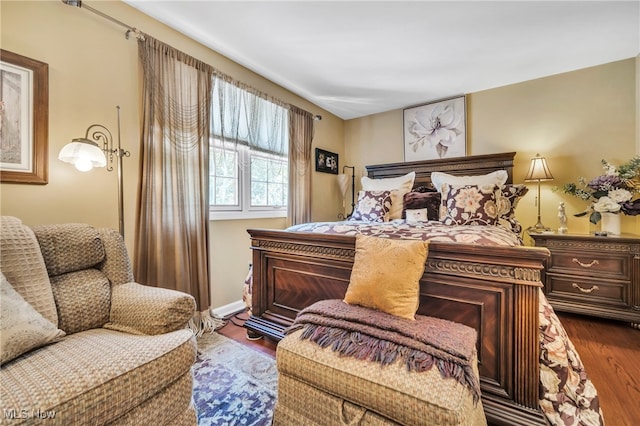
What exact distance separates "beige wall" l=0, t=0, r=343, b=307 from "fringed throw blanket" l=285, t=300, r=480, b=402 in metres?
1.61

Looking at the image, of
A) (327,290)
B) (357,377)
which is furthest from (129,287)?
(357,377)

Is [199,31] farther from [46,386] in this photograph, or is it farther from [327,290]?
[46,386]

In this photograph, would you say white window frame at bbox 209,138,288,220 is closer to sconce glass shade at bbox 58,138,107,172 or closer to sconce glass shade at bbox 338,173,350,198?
sconce glass shade at bbox 58,138,107,172

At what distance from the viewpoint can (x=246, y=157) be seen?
2801mm

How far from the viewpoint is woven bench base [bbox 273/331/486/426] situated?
87 centimetres

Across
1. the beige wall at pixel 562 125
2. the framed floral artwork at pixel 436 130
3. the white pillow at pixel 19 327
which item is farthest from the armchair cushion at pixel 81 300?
the beige wall at pixel 562 125

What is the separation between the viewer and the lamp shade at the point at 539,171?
2775 millimetres

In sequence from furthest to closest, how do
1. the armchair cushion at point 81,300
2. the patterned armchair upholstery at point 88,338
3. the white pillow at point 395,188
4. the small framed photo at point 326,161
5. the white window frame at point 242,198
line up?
the small framed photo at point 326,161, the white pillow at point 395,188, the white window frame at point 242,198, the armchair cushion at point 81,300, the patterned armchair upholstery at point 88,338

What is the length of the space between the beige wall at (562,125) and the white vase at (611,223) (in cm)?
34

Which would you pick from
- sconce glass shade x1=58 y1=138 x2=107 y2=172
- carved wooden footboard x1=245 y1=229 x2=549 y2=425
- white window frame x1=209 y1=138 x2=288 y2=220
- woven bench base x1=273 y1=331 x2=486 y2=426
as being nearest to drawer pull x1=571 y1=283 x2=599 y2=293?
carved wooden footboard x1=245 y1=229 x2=549 y2=425

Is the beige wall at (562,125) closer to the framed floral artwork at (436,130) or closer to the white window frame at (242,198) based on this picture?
the framed floral artwork at (436,130)

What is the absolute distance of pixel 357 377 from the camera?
0.98m

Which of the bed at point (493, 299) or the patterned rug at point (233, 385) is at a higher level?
the bed at point (493, 299)

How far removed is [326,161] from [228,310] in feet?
7.97
